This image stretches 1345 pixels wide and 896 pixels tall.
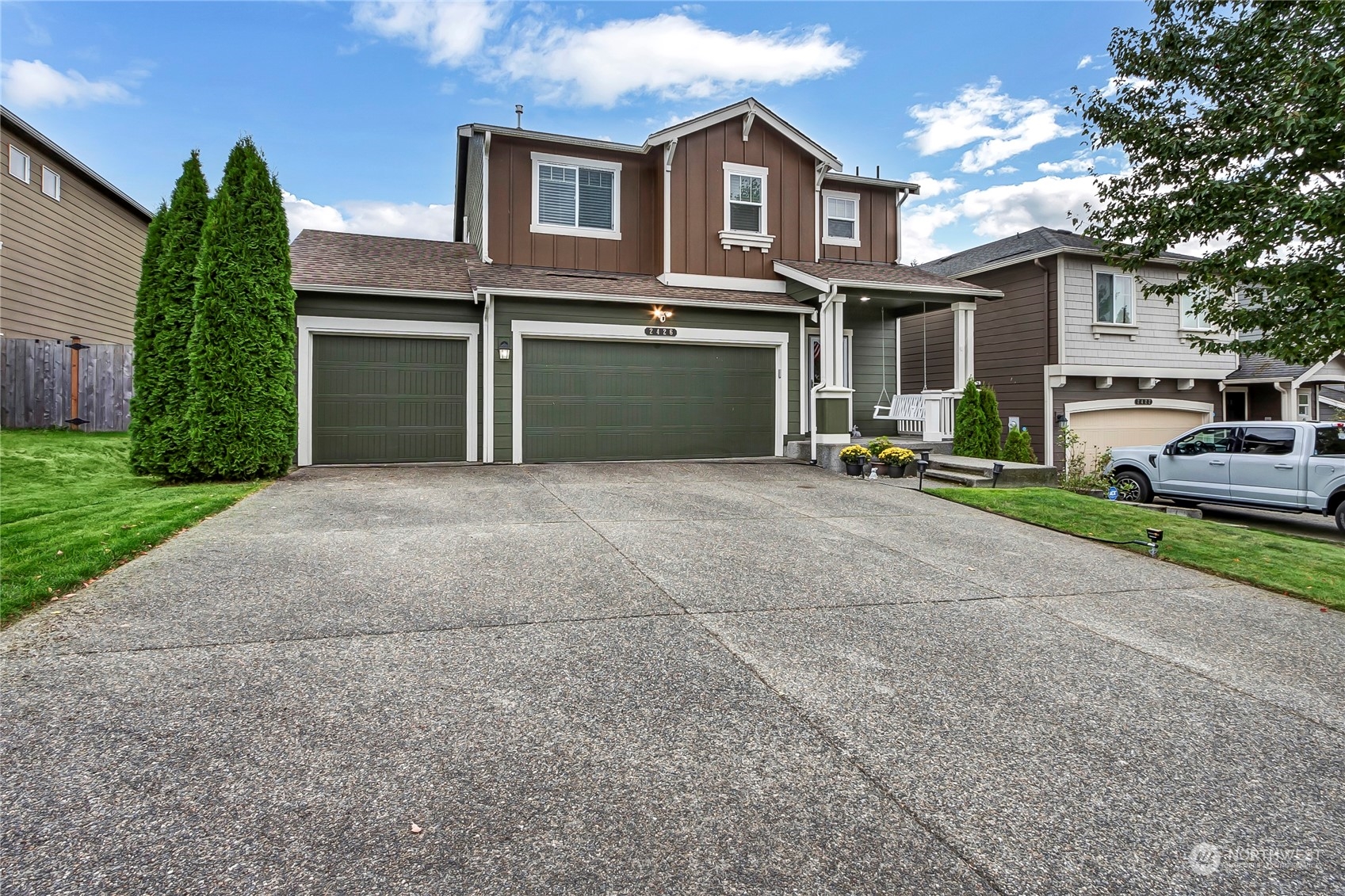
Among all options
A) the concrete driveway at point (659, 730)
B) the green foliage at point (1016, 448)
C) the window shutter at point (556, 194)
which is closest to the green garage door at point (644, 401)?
the window shutter at point (556, 194)

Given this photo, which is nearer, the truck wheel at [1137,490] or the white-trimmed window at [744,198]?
the truck wheel at [1137,490]

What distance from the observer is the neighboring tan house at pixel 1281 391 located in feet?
58.0

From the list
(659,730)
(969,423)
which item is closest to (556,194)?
(969,423)

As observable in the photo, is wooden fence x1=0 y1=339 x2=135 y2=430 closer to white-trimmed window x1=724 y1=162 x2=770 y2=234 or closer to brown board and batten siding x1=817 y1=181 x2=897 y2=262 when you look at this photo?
white-trimmed window x1=724 y1=162 x2=770 y2=234

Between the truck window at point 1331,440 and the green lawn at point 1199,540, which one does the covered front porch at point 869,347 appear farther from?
the truck window at point 1331,440

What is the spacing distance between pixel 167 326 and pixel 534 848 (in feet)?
31.5

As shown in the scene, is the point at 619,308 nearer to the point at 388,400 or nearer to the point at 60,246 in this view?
the point at 388,400

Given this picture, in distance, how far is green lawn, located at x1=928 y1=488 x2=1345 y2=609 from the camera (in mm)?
5715

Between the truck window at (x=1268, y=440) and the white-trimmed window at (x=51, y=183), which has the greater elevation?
the white-trimmed window at (x=51, y=183)

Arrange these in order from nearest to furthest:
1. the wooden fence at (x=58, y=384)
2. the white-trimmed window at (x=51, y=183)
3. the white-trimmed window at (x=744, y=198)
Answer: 1. the wooden fence at (x=58, y=384)
2. the white-trimmed window at (x=744, y=198)
3. the white-trimmed window at (x=51, y=183)

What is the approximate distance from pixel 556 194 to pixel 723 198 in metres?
3.23

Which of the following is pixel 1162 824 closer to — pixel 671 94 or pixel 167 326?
pixel 167 326

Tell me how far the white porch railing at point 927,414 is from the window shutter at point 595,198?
6977 millimetres

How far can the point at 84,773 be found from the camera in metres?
2.33
